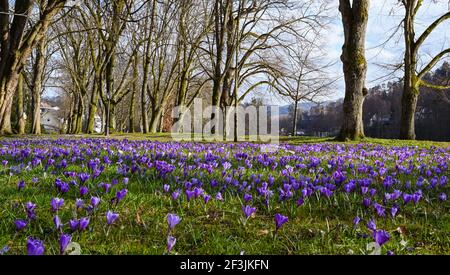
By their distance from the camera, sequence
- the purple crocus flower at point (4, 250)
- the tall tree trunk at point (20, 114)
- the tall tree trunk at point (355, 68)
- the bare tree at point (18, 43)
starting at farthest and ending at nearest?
the tall tree trunk at point (20, 114) → the tall tree trunk at point (355, 68) → the bare tree at point (18, 43) → the purple crocus flower at point (4, 250)

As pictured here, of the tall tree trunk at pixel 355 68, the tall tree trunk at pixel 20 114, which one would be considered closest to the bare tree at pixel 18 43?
the tall tree trunk at pixel 355 68

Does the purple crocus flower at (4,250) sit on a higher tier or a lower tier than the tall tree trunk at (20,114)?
lower

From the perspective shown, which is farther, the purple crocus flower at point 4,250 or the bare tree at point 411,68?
the bare tree at point 411,68

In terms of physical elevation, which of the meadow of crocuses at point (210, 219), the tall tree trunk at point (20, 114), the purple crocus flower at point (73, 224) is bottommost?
the meadow of crocuses at point (210, 219)

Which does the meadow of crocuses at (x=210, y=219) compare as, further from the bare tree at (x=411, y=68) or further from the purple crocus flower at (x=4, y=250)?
the bare tree at (x=411, y=68)

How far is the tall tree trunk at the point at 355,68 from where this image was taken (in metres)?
14.3

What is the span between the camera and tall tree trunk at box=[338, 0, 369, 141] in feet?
46.8

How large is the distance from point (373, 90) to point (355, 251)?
112 m

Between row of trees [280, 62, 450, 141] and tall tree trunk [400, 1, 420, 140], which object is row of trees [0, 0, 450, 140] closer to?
tall tree trunk [400, 1, 420, 140]

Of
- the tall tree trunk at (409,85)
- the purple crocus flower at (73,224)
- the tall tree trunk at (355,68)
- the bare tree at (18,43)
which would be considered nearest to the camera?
the purple crocus flower at (73,224)

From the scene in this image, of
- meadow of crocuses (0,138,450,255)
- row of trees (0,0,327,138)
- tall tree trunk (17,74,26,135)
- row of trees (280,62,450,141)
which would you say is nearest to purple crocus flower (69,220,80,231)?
meadow of crocuses (0,138,450,255)

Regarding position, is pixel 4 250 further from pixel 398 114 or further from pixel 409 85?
pixel 398 114

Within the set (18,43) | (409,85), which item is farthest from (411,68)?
(18,43)
